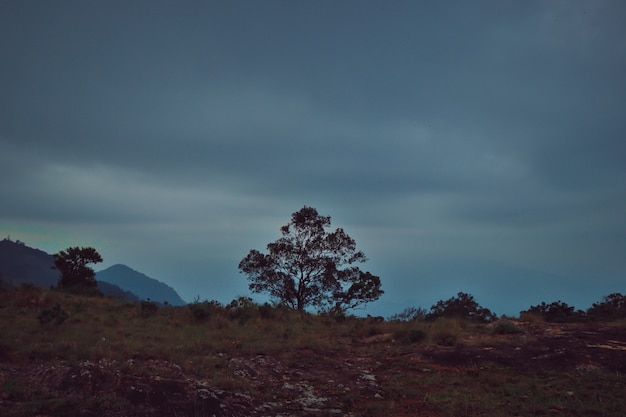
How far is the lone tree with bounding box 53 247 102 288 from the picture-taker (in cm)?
3212

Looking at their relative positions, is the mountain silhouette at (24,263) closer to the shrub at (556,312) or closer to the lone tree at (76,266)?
the lone tree at (76,266)

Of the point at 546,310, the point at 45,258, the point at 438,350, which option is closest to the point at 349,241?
the point at 546,310

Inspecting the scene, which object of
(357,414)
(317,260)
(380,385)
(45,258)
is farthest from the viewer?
(45,258)

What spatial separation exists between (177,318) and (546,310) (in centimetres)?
1909

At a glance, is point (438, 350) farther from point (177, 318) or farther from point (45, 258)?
point (45, 258)

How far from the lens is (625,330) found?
1405 cm

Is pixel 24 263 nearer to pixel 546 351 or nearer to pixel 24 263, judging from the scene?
pixel 24 263

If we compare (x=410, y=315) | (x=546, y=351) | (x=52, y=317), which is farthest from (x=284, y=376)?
(x=410, y=315)

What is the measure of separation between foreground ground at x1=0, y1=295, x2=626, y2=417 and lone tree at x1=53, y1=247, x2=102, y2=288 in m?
16.6

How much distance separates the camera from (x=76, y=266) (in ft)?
108

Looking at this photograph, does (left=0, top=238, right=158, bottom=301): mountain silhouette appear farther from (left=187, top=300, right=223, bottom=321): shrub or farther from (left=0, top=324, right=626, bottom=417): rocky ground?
(left=0, top=324, right=626, bottom=417): rocky ground

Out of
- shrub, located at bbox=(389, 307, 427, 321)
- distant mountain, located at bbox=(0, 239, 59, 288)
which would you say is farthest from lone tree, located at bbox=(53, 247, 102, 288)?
distant mountain, located at bbox=(0, 239, 59, 288)

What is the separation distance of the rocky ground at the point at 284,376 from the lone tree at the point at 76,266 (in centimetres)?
2559

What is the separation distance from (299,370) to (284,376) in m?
0.79
